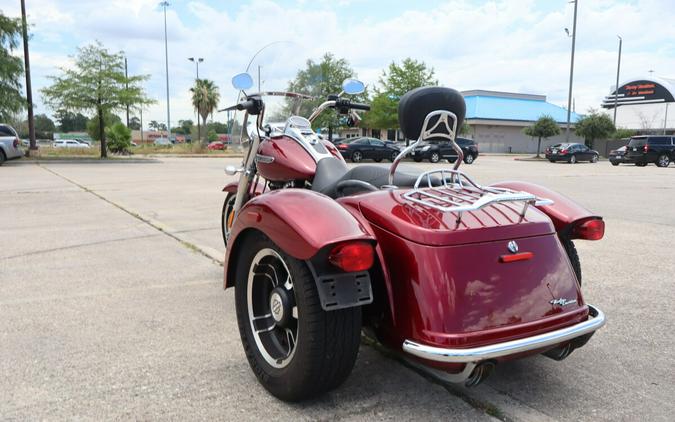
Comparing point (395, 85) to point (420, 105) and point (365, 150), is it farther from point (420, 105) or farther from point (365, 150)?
point (420, 105)

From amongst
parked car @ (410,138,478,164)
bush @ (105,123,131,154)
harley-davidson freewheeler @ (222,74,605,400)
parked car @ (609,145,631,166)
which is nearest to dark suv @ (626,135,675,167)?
parked car @ (609,145,631,166)

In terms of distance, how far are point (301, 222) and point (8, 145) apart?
71.5 ft

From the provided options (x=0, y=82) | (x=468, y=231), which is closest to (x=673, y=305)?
(x=468, y=231)

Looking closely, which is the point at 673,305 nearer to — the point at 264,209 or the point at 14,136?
the point at 264,209

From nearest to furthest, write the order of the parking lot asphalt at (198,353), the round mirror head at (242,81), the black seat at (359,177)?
A: the parking lot asphalt at (198,353) < the black seat at (359,177) < the round mirror head at (242,81)

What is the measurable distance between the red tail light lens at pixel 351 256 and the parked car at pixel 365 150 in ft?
79.2

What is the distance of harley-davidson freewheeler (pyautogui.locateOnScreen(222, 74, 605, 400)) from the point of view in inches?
76.5

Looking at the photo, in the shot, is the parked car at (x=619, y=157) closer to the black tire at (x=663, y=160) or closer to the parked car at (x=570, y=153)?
the black tire at (x=663, y=160)

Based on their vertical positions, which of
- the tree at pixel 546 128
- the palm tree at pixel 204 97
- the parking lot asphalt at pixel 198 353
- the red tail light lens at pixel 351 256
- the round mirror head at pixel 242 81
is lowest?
the parking lot asphalt at pixel 198 353

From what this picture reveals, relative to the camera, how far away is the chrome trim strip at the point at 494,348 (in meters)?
1.83

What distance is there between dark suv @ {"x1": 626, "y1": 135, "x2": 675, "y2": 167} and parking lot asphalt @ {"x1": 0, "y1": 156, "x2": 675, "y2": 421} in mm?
24153

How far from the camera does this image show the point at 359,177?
288 cm

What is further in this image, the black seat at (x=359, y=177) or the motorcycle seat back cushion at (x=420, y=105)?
the black seat at (x=359, y=177)

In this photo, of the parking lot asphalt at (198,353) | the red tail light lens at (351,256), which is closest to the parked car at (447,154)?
the parking lot asphalt at (198,353)
